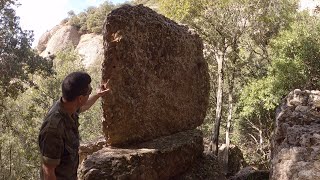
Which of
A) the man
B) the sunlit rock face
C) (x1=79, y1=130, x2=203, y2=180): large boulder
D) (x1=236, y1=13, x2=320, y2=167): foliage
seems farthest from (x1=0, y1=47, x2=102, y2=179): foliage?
the man

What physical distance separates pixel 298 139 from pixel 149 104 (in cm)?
260

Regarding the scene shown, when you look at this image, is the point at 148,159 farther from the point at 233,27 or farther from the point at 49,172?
the point at 233,27

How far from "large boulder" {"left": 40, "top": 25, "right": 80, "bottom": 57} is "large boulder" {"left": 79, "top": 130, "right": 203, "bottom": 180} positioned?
203 ft

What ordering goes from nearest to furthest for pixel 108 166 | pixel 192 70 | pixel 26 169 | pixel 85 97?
pixel 85 97 → pixel 108 166 → pixel 192 70 → pixel 26 169

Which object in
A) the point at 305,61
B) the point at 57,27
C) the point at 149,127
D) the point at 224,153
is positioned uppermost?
the point at 57,27

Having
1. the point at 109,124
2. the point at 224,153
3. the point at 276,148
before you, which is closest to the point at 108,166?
the point at 109,124

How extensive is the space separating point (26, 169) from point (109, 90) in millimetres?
24760

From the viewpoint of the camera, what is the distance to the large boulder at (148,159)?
5.73 metres

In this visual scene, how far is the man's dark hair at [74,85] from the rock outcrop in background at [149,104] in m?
2.08

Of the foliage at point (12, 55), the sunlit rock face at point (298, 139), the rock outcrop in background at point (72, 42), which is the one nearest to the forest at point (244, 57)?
the foliage at point (12, 55)

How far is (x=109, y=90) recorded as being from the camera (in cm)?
617

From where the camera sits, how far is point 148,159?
6164mm

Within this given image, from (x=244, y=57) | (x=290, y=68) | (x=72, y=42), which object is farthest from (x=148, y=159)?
(x=72, y=42)

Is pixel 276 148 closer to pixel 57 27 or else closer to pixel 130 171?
pixel 130 171
